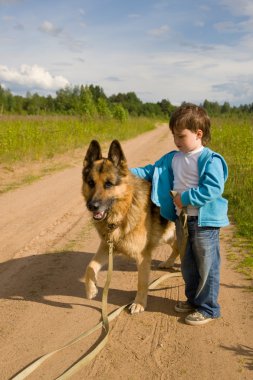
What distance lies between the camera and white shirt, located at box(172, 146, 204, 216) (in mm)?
3562

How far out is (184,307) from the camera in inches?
152

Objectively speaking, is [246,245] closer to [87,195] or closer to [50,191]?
[87,195]

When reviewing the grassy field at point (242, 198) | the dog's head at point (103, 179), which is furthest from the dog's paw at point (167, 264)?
the dog's head at point (103, 179)

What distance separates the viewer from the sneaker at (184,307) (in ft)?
12.6

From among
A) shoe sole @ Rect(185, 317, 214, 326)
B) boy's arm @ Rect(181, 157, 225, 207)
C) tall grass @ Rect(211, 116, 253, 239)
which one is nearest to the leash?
shoe sole @ Rect(185, 317, 214, 326)

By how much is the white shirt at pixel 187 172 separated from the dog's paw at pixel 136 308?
3.63 feet

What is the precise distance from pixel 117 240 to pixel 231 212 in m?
4.04

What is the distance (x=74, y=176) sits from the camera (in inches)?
439

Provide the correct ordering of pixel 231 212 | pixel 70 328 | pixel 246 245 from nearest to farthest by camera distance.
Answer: pixel 70 328 → pixel 246 245 → pixel 231 212

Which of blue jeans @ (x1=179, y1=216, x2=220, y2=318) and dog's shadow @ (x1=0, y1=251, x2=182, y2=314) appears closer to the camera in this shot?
blue jeans @ (x1=179, y1=216, x2=220, y2=318)

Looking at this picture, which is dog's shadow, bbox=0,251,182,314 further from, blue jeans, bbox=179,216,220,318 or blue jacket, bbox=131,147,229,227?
blue jacket, bbox=131,147,229,227

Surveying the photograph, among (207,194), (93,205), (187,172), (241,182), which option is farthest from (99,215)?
(241,182)

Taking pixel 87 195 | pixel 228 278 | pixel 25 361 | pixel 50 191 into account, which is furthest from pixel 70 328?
pixel 50 191

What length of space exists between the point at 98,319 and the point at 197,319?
0.95 meters
